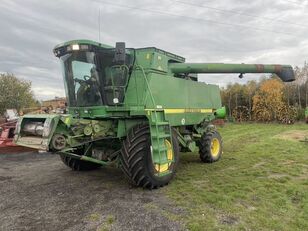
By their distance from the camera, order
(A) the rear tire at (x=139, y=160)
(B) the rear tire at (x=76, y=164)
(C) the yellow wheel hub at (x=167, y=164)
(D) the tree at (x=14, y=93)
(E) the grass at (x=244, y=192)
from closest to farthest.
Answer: (E) the grass at (x=244, y=192)
(A) the rear tire at (x=139, y=160)
(C) the yellow wheel hub at (x=167, y=164)
(B) the rear tire at (x=76, y=164)
(D) the tree at (x=14, y=93)

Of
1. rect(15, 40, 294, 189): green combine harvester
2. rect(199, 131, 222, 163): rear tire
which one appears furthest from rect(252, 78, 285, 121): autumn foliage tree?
rect(15, 40, 294, 189): green combine harvester

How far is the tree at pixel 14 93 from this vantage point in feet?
90.4

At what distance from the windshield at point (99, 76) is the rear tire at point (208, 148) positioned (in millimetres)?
3026

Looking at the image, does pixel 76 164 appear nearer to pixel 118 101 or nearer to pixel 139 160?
pixel 118 101

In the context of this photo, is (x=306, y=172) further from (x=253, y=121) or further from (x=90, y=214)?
(x=253, y=121)

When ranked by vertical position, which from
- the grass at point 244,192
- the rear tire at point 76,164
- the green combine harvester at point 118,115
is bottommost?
the grass at point 244,192

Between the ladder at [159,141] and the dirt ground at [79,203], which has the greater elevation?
the ladder at [159,141]

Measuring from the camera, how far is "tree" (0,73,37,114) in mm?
27547

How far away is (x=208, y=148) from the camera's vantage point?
27.8ft

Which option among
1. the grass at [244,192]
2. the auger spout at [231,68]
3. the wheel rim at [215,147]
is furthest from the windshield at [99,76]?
the wheel rim at [215,147]

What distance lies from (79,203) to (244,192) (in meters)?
2.71

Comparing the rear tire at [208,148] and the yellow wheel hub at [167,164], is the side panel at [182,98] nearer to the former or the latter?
the rear tire at [208,148]

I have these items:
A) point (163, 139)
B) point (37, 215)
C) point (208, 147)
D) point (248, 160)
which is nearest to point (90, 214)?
point (37, 215)

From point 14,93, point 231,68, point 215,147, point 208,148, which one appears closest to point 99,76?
point 208,148
